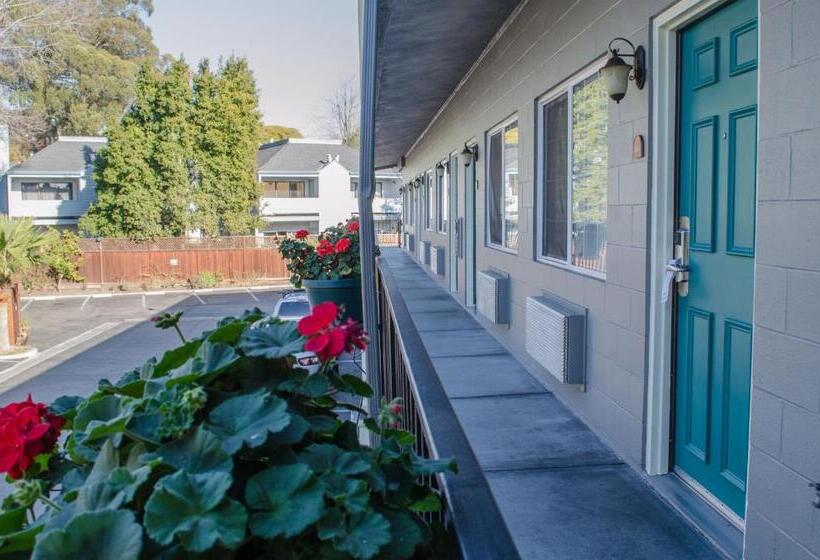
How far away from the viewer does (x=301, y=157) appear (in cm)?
3612

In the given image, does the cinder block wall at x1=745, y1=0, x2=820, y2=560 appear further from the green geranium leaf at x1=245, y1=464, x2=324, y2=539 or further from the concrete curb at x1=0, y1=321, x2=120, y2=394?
the concrete curb at x1=0, y1=321, x2=120, y2=394

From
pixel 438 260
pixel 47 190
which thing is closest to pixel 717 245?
pixel 438 260

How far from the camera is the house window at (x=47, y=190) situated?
105 ft

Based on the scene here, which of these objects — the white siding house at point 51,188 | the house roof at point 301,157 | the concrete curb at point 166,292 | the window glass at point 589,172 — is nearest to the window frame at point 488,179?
the window glass at point 589,172

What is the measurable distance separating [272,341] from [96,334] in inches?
741

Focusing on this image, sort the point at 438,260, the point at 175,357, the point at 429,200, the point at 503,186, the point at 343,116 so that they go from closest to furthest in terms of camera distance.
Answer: the point at 175,357 < the point at 503,186 < the point at 438,260 < the point at 429,200 < the point at 343,116

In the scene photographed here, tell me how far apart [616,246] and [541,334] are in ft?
4.09

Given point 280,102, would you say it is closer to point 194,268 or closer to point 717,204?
point 194,268

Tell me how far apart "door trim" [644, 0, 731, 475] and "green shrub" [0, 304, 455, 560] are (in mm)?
2369

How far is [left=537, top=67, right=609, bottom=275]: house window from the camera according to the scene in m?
4.28

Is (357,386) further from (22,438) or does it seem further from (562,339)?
(562,339)

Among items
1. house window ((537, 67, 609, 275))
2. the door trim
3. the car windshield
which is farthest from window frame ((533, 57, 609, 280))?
the car windshield

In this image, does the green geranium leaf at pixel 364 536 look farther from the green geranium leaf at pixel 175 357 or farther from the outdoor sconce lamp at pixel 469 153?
the outdoor sconce lamp at pixel 469 153

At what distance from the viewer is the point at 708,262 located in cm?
306
